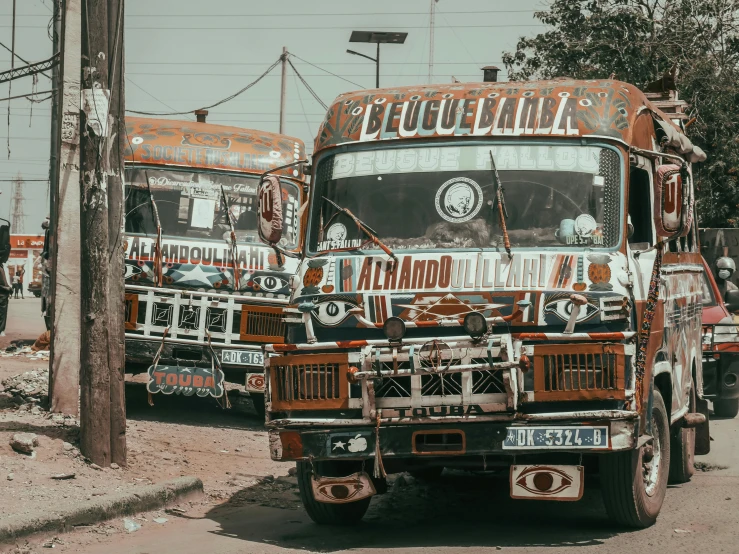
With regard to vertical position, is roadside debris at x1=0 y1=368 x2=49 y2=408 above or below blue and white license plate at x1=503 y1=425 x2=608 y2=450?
below

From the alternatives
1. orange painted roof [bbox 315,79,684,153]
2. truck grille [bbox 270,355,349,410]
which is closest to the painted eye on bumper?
truck grille [bbox 270,355,349,410]

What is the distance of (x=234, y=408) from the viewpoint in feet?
50.2

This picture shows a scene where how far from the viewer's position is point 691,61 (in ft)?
88.5

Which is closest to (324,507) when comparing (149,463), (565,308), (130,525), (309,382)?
(309,382)

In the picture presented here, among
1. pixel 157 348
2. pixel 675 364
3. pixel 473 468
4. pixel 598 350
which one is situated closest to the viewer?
pixel 598 350

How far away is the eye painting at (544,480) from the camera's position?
7281mm

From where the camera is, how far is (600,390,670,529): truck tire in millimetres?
7500

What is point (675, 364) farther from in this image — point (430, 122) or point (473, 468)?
point (430, 122)

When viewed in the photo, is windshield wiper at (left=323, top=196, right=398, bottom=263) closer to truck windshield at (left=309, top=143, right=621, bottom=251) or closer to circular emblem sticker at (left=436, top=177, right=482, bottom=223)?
truck windshield at (left=309, top=143, right=621, bottom=251)

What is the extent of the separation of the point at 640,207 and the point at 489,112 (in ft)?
3.68

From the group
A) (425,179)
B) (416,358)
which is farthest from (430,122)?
(416,358)

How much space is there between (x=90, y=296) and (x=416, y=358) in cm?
330

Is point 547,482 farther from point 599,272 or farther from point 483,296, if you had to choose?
point 599,272

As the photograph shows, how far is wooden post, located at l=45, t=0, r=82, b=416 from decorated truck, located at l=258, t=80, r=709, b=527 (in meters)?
3.63
